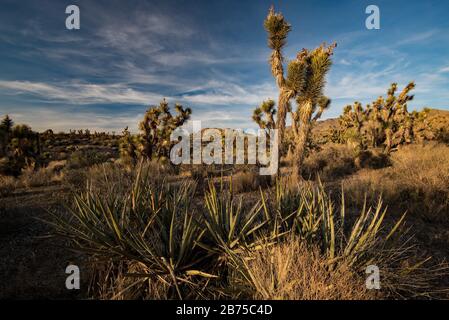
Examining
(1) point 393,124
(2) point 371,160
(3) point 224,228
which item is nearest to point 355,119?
(1) point 393,124

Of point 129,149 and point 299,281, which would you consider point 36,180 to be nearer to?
point 129,149

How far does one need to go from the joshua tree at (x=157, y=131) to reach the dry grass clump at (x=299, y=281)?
13.0m

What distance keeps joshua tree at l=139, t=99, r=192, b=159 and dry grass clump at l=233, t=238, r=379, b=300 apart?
13.0m

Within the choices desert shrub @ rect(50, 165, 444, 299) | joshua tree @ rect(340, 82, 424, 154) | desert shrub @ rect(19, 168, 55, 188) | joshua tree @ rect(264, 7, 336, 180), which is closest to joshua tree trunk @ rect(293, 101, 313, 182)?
joshua tree @ rect(264, 7, 336, 180)

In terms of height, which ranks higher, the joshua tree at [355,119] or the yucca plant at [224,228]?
the joshua tree at [355,119]

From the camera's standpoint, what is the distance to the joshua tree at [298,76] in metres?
9.48

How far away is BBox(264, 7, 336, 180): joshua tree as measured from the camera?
31.1ft

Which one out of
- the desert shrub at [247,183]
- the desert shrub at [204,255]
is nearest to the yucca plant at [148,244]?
the desert shrub at [204,255]

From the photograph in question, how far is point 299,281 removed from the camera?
244 cm

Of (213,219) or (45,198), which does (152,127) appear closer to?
(45,198)

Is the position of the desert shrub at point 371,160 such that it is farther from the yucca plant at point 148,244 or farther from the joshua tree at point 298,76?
the yucca plant at point 148,244

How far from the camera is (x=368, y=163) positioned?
43.7 ft

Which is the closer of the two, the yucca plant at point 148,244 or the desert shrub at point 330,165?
the yucca plant at point 148,244

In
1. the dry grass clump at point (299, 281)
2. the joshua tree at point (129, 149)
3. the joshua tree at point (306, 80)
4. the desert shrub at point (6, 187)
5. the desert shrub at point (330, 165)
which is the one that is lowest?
the dry grass clump at point (299, 281)
